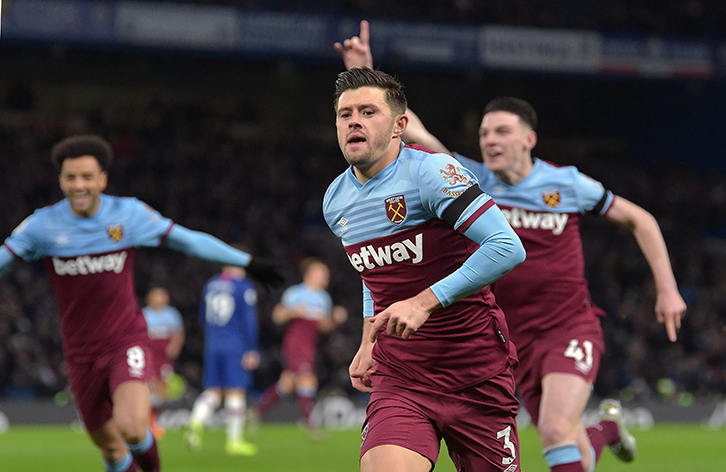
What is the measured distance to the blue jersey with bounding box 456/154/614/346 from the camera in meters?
5.94

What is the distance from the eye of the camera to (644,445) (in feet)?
44.0

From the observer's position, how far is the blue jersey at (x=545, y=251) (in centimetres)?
594

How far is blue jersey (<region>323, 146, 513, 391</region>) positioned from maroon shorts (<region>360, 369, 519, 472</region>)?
2.3 inches

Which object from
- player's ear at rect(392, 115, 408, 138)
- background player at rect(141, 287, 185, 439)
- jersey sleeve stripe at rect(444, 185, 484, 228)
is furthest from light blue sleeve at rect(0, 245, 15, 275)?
background player at rect(141, 287, 185, 439)

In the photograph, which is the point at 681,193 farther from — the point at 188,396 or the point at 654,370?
Result: the point at 188,396

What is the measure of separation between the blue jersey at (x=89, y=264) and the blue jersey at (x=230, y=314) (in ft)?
20.9

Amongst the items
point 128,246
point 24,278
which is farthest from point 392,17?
point 128,246

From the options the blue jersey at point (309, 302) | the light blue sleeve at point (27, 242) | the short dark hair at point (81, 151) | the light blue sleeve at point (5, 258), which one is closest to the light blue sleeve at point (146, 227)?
the short dark hair at point (81, 151)

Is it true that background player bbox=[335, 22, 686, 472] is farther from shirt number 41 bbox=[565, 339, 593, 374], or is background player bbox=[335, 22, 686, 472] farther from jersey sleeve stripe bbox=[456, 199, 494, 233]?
jersey sleeve stripe bbox=[456, 199, 494, 233]

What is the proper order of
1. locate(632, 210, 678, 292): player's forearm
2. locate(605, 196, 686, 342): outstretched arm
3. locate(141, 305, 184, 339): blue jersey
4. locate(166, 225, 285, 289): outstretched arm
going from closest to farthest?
locate(605, 196, 686, 342): outstretched arm
locate(632, 210, 678, 292): player's forearm
locate(166, 225, 285, 289): outstretched arm
locate(141, 305, 184, 339): blue jersey

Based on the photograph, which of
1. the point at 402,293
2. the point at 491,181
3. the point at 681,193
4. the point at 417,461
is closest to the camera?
the point at 417,461

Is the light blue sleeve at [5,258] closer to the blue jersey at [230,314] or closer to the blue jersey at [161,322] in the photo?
the blue jersey at [230,314]

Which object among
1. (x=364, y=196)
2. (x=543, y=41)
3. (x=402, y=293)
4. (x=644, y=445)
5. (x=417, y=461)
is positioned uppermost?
(x=543, y=41)

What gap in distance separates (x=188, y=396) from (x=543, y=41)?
11.4 meters
